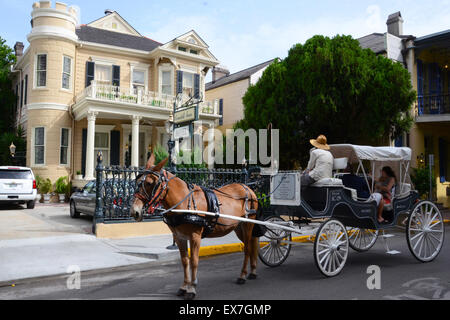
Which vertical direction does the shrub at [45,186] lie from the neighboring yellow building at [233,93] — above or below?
below

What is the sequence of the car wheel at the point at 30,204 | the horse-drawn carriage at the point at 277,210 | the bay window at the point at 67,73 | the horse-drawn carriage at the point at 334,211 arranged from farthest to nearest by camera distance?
the bay window at the point at 67,73
the car wheel at the point at 30,204
the horse-drawn carriage at the point at 334,211
the horse-drawn carriage at the point at 277,210

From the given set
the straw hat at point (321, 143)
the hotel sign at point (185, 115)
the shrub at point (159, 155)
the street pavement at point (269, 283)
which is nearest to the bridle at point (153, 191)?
the street pavement at point (269, 283)

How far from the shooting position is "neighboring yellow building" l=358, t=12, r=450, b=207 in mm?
19062

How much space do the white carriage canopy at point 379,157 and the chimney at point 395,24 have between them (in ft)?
52.2

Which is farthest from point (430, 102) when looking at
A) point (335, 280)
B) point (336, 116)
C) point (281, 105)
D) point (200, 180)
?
point (335, 280)

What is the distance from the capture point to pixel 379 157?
686cm

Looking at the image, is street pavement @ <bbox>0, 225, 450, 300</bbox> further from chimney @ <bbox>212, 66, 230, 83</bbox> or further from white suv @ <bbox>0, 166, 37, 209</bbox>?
chimney @ <bbox>212, 66, 230, 83</bbox>

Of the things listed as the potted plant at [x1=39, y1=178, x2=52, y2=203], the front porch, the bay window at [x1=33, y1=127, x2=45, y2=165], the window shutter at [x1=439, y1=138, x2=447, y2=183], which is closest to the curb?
the front porch

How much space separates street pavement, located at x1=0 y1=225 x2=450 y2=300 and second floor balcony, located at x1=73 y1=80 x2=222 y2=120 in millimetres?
13135

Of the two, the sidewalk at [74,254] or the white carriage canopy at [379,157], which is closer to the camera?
the sidewalk at [74,254]

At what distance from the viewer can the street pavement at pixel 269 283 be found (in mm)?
4883

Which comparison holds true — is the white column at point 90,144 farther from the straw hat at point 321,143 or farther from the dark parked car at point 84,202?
the straw hat at point 321,143

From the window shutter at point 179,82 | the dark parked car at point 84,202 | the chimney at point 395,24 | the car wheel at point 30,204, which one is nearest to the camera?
the dark parked car at point 84,202

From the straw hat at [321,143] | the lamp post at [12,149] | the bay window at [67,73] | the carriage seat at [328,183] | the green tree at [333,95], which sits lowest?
the carriage seat at [328,183]
